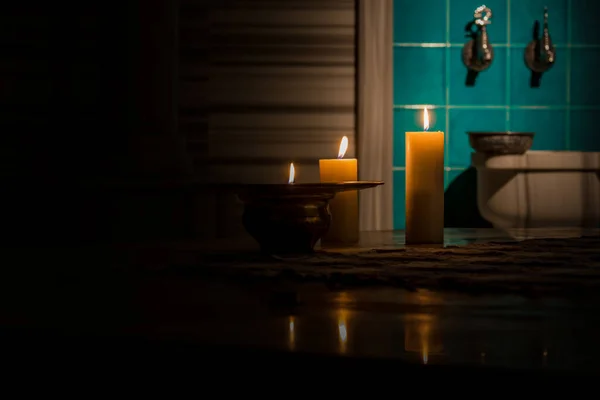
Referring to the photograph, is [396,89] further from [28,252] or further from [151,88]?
[28,252]

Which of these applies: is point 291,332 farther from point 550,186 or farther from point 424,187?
point 550,186

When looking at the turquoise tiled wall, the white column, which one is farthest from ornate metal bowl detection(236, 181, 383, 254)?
the turquoise tiled wall

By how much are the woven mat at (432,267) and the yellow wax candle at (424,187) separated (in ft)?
0.20

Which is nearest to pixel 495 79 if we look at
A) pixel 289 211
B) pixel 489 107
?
pixel 489 107

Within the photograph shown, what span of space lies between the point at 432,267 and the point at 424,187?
26cm

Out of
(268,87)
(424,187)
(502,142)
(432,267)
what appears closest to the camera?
(432,267)

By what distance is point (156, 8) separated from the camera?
3.03 meters

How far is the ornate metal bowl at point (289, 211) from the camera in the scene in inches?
40.9

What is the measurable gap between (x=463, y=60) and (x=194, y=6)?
1.27 metres

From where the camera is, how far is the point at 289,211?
3.49ft

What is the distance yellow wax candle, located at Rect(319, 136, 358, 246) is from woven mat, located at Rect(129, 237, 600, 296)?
0.12 metres

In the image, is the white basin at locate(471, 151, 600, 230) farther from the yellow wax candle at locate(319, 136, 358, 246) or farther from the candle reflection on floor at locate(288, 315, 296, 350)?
the candle reflection on floor at locate(288, 315, 296, 350)

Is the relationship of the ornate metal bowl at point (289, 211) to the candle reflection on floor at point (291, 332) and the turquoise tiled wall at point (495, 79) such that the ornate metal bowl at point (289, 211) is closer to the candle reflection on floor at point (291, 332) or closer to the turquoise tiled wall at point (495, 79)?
the candle reflection on floor at point (291, 332)

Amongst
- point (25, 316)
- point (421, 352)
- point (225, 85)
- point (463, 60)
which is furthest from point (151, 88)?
point (421, 352)
